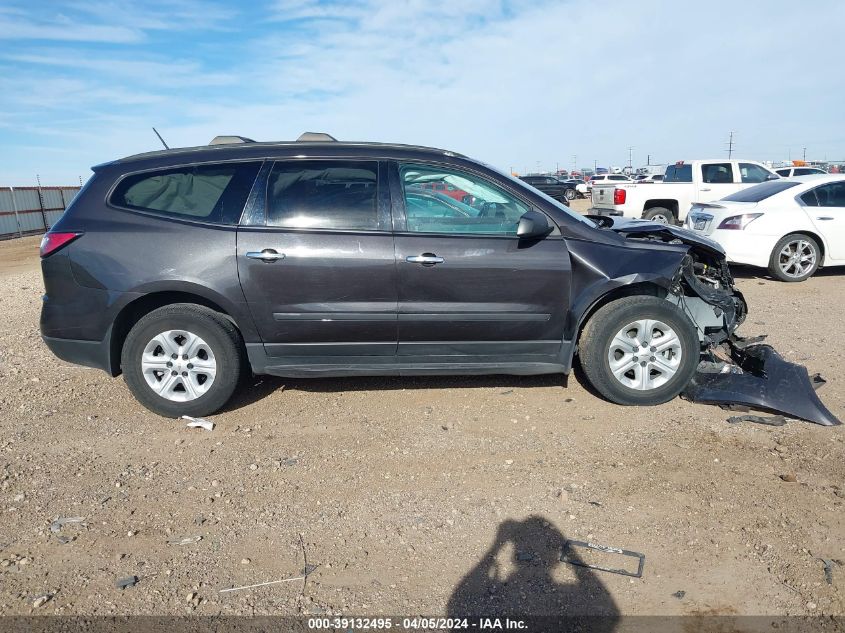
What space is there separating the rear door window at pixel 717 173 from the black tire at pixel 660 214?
1.01m

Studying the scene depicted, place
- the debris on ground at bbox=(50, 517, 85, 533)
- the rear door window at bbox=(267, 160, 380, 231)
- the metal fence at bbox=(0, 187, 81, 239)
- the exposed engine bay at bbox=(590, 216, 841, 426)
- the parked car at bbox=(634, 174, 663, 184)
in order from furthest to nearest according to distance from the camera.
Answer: the metal fence at bbox=(0, 187, 81, 239) < the parked car at bbox=(634, 174, 663, 184) < the exposed engine bay at bbox=(590, 216, 841, 426) < the rear door window at bbox=(267, 160, 380, 231) < the debris on ground at bbox=(50, 517, 85, 533)

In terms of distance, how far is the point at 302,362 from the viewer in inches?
165

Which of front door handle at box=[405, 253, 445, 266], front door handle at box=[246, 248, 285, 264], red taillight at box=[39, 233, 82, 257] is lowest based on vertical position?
front door handle at box=[405, 253, 445, 266]

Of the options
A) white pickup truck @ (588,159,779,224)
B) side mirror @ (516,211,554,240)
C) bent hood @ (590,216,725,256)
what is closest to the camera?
side mirror @ (516,211,554,240)

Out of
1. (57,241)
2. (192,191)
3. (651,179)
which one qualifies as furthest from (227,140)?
(651,179)

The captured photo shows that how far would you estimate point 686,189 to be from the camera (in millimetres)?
13234

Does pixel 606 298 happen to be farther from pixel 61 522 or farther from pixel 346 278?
pixel 61 522

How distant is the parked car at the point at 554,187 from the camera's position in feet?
105

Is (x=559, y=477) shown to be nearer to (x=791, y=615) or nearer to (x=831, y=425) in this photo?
(x=791, y=615)

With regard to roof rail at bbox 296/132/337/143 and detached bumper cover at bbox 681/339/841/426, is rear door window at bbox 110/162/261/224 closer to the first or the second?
roof rail at bbox 296/132/337/143

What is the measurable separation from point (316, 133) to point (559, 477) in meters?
3.05

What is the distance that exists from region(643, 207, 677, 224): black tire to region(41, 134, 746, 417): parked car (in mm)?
10103

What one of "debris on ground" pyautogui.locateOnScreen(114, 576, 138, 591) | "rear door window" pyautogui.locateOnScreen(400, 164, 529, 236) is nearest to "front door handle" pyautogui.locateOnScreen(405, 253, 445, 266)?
"rear door window" pyautogui.locateOnScreen(400, 164, 529, 236)

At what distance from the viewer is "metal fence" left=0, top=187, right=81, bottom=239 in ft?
68.7
